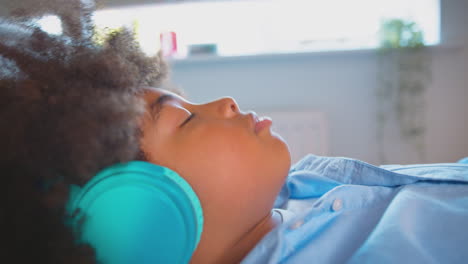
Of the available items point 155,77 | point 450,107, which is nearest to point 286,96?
point 450,107

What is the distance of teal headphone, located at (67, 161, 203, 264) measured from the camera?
49 centimetres

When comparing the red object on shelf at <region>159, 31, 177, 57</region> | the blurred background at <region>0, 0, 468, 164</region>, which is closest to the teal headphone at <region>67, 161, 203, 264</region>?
the blurred background at <region>0, 0, 468, 164</region>

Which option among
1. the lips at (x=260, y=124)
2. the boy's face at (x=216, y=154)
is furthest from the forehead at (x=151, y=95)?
the lips at (x=260, y=124)

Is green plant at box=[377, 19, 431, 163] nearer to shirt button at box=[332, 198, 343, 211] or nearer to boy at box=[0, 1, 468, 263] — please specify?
boy at box=[0, 1, 468, 263]

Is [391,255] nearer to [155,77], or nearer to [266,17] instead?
[155,77]

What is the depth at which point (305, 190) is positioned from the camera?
37.6 inches

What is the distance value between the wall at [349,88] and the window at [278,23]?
73 mm

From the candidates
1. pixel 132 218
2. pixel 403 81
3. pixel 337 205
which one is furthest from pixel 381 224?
pixel 403 81

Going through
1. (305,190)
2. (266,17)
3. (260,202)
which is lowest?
(305,190)

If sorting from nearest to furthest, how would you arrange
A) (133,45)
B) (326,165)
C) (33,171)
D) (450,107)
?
(33,171), (133,45), (326,165), (450,107)

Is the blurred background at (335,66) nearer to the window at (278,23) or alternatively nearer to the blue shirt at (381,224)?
the window at (278,23)

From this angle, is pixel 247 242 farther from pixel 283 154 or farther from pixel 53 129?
pixel 53 129

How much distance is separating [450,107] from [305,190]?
1346 millimetres

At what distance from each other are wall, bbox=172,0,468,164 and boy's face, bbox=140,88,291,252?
126 cm
